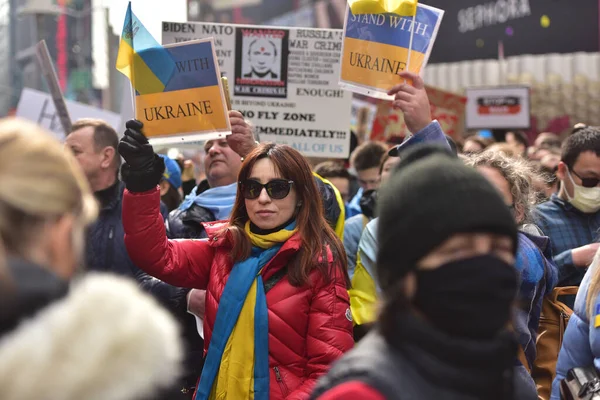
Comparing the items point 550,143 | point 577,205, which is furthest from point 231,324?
point 550,143

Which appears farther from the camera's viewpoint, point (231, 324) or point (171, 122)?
point (171, 122)

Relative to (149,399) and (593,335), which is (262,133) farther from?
(149,399)

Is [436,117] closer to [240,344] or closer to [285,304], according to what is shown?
[285,304]

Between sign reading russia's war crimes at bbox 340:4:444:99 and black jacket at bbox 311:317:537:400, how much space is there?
2.73m

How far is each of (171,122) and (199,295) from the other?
86 centimetres

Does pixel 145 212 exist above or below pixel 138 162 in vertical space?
below

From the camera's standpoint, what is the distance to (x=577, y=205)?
18.2 feet

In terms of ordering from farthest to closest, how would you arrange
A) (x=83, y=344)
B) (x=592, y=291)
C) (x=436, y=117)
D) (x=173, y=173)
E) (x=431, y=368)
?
(x=436, y=117) → (x=173, y=173) → (x=592, y=291) → (x=431, y=368) → (x=83, y=344)

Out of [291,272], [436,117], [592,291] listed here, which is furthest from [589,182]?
[436,117]

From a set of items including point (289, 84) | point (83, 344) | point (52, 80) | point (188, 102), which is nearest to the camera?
point (83, 344)

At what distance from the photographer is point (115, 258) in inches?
196

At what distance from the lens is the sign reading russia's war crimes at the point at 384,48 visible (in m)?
4.67

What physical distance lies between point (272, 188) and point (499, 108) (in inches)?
368

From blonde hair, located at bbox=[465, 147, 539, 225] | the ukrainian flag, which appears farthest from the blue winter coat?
the ukrainian flag
